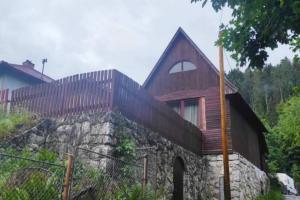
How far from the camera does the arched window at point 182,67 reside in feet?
58.5

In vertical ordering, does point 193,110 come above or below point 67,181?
above

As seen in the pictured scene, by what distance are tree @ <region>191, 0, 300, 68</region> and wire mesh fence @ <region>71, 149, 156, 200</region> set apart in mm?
3209

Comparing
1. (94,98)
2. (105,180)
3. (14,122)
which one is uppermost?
(94,98)

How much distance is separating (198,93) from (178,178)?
5807 mm

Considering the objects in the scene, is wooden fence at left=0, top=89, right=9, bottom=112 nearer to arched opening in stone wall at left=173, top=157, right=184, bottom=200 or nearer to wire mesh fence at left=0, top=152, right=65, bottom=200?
wire mesh fence at left=0, top=152, right=65, bottom=200

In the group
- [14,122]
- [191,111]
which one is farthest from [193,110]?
[14,122]

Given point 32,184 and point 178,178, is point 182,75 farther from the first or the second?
point 32,184

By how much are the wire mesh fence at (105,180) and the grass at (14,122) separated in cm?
204

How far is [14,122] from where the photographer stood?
9391 millimetres

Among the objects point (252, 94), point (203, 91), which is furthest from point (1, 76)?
point (252, 94)

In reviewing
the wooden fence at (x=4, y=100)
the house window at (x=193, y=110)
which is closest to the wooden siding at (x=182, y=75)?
the house window at (x=193, y=110)

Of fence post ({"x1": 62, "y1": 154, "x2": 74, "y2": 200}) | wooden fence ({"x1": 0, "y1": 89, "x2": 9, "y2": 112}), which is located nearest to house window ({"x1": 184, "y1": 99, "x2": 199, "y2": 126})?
wooden fence ({"x1": 0, "y1": 89, "x2": 9, "y2": 112})

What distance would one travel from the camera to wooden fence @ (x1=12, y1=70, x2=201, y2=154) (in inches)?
346

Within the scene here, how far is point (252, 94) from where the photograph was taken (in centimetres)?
5753
